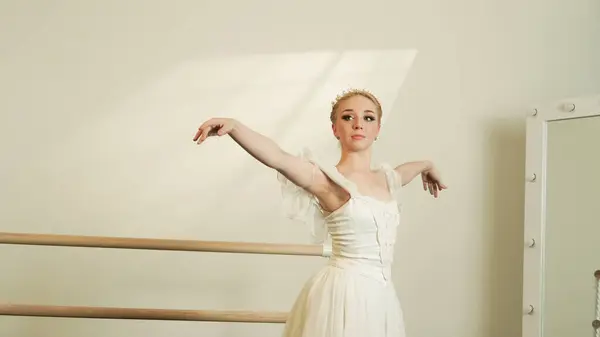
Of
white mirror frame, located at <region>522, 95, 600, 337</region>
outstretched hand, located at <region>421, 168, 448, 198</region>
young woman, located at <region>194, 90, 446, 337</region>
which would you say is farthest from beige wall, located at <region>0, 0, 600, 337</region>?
young woman, located at <region>194, 90, 446, 337</region>

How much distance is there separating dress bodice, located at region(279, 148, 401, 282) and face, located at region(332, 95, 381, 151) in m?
0.08

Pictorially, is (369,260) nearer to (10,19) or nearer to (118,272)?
(118,272)

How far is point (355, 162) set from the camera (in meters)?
1.62

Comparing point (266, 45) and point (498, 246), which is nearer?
point (266, 45)

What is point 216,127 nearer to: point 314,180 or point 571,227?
point 314,180

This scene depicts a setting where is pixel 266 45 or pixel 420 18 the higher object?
pixel 420 18

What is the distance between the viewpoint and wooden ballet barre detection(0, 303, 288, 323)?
198cm

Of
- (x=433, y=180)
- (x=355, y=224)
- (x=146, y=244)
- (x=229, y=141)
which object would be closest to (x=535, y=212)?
(x=433, y=180)

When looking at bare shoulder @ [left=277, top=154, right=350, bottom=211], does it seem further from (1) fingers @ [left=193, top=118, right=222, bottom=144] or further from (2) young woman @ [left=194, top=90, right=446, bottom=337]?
(1) fingers @ [left=193, top=118, right=222, bottom=144]

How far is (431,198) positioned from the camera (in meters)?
2.69

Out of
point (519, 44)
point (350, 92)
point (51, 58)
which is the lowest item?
point (350, 92)

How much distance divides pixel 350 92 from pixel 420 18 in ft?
3.81

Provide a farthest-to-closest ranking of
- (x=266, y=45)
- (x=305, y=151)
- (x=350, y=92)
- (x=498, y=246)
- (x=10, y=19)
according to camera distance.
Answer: (x=498, y=246), (x=266, y=45), (x=10, y=19), (x=350, y=92), (x=305, y=151)

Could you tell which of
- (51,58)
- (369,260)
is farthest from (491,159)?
(51,58)
